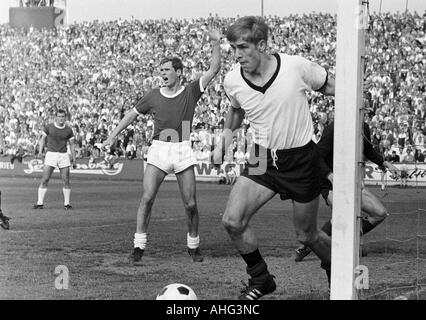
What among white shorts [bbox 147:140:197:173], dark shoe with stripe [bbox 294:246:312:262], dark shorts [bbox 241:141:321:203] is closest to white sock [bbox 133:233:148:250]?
white shorts [bbox 147:140:197:173]

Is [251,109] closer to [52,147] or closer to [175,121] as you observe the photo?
[175,121]

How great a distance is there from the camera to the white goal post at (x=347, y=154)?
5.41 m

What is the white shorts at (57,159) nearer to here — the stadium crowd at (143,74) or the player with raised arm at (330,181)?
the player with raised arm at (330,181)

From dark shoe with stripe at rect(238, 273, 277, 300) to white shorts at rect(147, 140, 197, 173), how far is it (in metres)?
2.82

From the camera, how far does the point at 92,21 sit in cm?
4331

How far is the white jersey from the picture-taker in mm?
5984

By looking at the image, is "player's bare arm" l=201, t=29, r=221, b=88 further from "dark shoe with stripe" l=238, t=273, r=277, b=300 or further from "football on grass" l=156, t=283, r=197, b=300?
"football on grass" l=156, t=283, r=197, b=300

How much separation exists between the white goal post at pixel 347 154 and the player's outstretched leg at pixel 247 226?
32.8 inches

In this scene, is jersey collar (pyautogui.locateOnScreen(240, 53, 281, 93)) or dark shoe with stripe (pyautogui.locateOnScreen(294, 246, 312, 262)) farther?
dark shoe with stripe (pyautogui.locateOnScreen(294, 246, 312, 262))

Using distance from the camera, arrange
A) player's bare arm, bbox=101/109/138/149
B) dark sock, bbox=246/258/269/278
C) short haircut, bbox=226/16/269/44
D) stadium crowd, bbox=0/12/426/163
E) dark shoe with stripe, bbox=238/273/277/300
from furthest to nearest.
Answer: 1. stadium crowd, bbox=0/12/426/163
2. player's bare arm, bbox=101/109/138/149
3. dark sock, bbox=246/258/269/278
4. dark shoe with stripe, bbox=238/273/277/300
5. short haircut, bbox=226/16/269/44

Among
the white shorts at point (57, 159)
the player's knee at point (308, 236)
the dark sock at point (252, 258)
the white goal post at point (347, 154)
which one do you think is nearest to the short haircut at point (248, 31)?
the white goal post at point (347, 154)

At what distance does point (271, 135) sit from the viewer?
6.10 metres

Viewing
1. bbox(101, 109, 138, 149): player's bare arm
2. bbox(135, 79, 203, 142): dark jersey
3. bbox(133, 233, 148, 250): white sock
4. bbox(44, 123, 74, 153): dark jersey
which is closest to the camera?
bbox(133, 233, 148, 250): white sock

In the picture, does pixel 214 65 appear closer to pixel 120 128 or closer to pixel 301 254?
pixel 120 128
